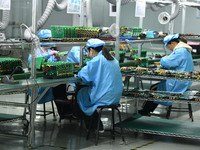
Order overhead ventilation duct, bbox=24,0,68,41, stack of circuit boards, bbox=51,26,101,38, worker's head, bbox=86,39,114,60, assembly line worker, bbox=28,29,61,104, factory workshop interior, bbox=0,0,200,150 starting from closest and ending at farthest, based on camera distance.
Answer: overhead ventilation duct, bbox=24,0,68,41, factory workshop interior, bbox=0,0,200,150, worker's head, bbox=86,39,114,60, stack of circuit boards, bbox=51,26,101,38, assembly line worker, bbox=28,29,61,104

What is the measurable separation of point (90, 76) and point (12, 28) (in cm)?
173

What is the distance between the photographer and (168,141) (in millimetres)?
5785

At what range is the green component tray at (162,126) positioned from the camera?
219 inches

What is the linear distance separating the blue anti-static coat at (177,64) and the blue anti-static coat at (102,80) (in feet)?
4.88

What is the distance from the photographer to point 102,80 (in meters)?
5.46

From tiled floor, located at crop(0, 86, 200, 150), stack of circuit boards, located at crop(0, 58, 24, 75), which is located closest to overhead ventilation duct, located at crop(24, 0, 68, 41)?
stack of circuit boards, located at crop(0, 58, 24, 75)

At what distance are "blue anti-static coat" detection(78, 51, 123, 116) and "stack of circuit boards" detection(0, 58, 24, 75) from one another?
90cm

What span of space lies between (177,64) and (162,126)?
4.48 ft

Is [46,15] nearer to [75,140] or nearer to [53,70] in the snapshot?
[53,70]

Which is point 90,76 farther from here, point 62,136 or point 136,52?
point 136,52

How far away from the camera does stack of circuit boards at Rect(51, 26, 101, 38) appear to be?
224 inches

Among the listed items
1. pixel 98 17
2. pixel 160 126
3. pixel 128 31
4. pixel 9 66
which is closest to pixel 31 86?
pixel 9 66

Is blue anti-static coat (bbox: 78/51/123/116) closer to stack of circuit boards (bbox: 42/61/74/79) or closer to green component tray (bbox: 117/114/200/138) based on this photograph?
stack of circuit boards (bbox: 42/61/74/79)

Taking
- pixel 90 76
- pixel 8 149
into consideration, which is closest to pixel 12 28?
pixel 90 76
